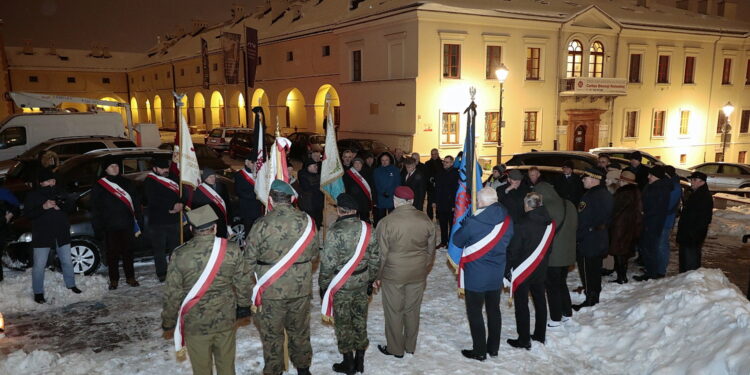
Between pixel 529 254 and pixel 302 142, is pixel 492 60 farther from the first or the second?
pixel 529 254

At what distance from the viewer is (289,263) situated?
477cm

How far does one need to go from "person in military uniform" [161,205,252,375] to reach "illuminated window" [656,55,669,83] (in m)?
31.5

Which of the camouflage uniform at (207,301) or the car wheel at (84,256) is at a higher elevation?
the camouflage uniform at (207,301)

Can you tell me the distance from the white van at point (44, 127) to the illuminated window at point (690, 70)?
3107 centimetres

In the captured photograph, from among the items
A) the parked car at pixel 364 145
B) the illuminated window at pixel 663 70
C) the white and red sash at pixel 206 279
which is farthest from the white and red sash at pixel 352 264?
the illuminated window at pixel 663 70

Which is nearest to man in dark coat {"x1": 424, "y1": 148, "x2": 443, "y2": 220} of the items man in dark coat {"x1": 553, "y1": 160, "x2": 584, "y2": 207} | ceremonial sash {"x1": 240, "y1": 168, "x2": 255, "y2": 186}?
man in dark coat {"x1": 553, "y1": 160, "x2": 584, "y2": 207}

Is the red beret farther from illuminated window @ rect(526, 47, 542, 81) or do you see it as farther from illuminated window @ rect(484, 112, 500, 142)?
illuminated window @ rect(526, 47, 542, 81)

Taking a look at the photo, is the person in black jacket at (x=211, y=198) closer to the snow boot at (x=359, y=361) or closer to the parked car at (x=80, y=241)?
the parked car at (x=80, y=241)

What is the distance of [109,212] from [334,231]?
4.26 m

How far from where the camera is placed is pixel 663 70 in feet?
97.8

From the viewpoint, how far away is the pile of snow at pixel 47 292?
709cm

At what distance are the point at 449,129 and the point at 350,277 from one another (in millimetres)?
20227

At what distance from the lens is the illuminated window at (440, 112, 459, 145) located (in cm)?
2447

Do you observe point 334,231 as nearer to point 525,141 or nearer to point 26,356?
point 26,356
